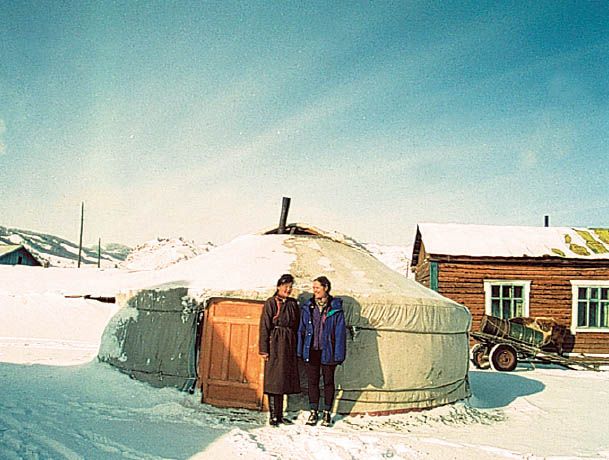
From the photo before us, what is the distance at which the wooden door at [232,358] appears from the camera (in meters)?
6.56

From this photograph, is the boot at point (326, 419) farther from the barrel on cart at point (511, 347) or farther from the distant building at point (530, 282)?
the distant building at point (530, 282)

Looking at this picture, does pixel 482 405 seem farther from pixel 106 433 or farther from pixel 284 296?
pixel 106 433

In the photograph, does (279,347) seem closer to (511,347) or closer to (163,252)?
(511,347)

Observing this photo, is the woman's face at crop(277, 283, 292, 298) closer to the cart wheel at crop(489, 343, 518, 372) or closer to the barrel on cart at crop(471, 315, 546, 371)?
the barrel on cart at crop(471, 315, 546, 371)

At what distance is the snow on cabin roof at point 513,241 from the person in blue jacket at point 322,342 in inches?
327

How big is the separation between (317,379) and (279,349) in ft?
1.66

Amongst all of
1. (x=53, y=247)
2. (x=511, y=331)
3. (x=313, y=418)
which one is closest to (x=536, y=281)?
(x=511, y=331)

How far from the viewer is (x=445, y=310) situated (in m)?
7.32

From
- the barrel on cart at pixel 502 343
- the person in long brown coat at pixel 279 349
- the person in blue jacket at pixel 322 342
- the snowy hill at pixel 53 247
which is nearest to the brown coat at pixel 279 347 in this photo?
the person in long brown coat at pixel 279 349

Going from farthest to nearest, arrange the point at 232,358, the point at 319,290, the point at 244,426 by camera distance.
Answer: the point at 232,358
the point at 319,290
the point at 244,426

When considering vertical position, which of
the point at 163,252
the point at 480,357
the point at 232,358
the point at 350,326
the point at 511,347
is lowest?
the point at 480,357

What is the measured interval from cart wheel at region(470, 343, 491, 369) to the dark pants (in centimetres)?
691

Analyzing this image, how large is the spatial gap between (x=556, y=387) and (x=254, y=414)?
19.5ft

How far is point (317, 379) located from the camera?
20.1ft
